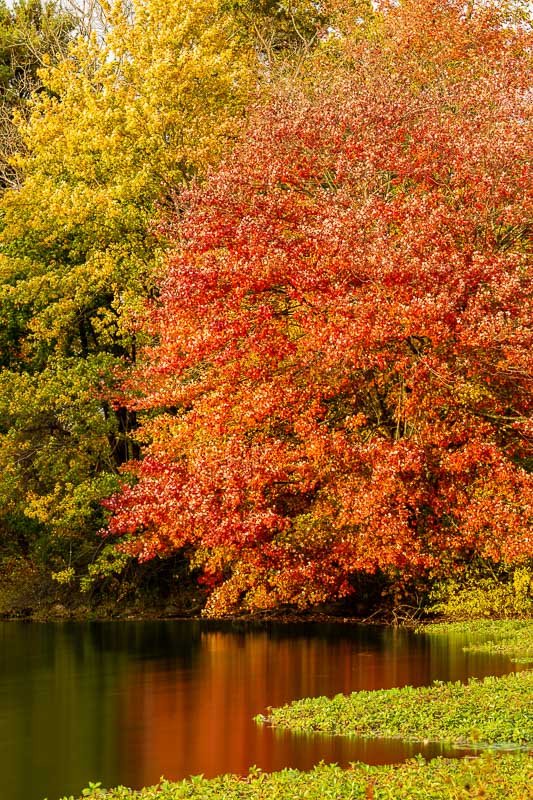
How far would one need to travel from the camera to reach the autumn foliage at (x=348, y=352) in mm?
28719

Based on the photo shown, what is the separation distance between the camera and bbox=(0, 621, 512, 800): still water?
16.8 m

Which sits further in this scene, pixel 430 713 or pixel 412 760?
pixel 430 713

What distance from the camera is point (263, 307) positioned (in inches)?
1197

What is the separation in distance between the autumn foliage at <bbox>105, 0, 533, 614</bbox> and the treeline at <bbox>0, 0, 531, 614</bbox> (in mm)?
74

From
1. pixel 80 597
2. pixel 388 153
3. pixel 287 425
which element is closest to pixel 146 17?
pixel 388 153

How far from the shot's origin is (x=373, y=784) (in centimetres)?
1341

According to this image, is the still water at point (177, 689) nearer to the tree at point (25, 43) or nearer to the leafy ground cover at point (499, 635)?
the leafy ground cover at point (499, 635)

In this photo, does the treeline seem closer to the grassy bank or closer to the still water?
the still water

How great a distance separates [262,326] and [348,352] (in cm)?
287

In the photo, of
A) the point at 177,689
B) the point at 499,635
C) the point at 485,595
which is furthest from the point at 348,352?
the point at 177,689

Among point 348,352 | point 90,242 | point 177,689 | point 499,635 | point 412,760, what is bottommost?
point 177,689

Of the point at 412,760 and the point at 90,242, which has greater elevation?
the point at 90,242

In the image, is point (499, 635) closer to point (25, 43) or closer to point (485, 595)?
point (485, 595)

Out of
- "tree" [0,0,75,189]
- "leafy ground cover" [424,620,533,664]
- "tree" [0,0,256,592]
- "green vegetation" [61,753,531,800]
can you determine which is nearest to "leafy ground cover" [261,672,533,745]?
"green vegetation" [61,753,531,800]
